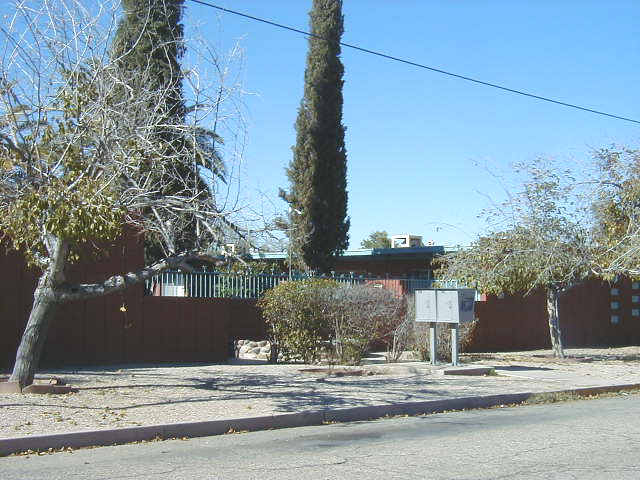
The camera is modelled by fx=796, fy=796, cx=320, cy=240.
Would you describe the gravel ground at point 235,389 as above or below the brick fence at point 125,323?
below

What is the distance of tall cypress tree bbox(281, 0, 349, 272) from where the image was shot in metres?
30.3

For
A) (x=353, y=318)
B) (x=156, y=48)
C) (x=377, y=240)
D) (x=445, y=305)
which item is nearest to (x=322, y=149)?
(x=353, y=318)

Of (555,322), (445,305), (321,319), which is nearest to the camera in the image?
(445,305)

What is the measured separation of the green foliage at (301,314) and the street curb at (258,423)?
16.6 feet

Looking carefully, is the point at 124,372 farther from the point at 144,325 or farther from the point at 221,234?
the point at 221,234

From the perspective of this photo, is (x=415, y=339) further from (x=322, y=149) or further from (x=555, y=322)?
(x=322, y=149)

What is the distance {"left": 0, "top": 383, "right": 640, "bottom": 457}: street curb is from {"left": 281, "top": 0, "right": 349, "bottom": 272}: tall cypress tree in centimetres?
1693

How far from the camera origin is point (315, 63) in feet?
101

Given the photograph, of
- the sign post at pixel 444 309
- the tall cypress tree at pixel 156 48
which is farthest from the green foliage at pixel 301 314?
the tall cypress tree at pixel 156 48

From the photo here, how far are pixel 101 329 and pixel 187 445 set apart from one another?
23.0 feet

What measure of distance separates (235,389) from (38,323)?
3.34 meters

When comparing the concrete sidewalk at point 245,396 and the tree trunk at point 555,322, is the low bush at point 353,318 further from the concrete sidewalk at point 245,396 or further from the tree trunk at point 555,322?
the tree trunk at point 555,322

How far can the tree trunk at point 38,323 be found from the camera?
1170 cm

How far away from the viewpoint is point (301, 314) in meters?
17.1
